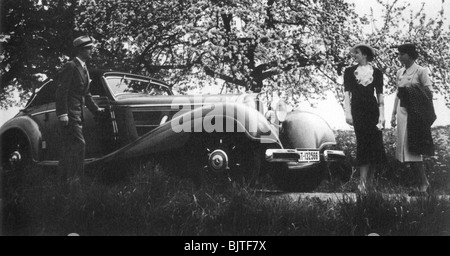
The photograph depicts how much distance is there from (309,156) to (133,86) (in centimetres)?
204

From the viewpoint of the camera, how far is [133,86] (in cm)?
529

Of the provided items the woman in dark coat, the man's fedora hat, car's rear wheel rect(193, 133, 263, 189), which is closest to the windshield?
the man's fedora hat

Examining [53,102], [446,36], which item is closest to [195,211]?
[53,102]

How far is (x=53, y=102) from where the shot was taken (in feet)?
17.0

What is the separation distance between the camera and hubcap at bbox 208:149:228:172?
13.9 feet

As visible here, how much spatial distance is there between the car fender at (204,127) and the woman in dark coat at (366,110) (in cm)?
83

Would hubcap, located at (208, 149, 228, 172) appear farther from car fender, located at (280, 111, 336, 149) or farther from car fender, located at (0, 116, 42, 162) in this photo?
car fender, located at (0, 116, 42, 162)

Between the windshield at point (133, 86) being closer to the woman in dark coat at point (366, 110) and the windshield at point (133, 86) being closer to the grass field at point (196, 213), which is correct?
the grass field at point (196, 213)

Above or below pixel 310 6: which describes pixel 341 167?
below

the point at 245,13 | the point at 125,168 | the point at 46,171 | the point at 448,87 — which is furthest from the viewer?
the point at 448,87

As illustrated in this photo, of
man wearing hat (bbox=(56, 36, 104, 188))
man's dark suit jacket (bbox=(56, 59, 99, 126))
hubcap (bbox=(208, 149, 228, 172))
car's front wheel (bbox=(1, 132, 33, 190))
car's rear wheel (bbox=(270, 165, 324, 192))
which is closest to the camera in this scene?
hubcap (bbox=(208, 149, 228, 172))

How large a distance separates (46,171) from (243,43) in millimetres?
3228

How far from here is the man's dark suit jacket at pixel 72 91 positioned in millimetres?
4625
